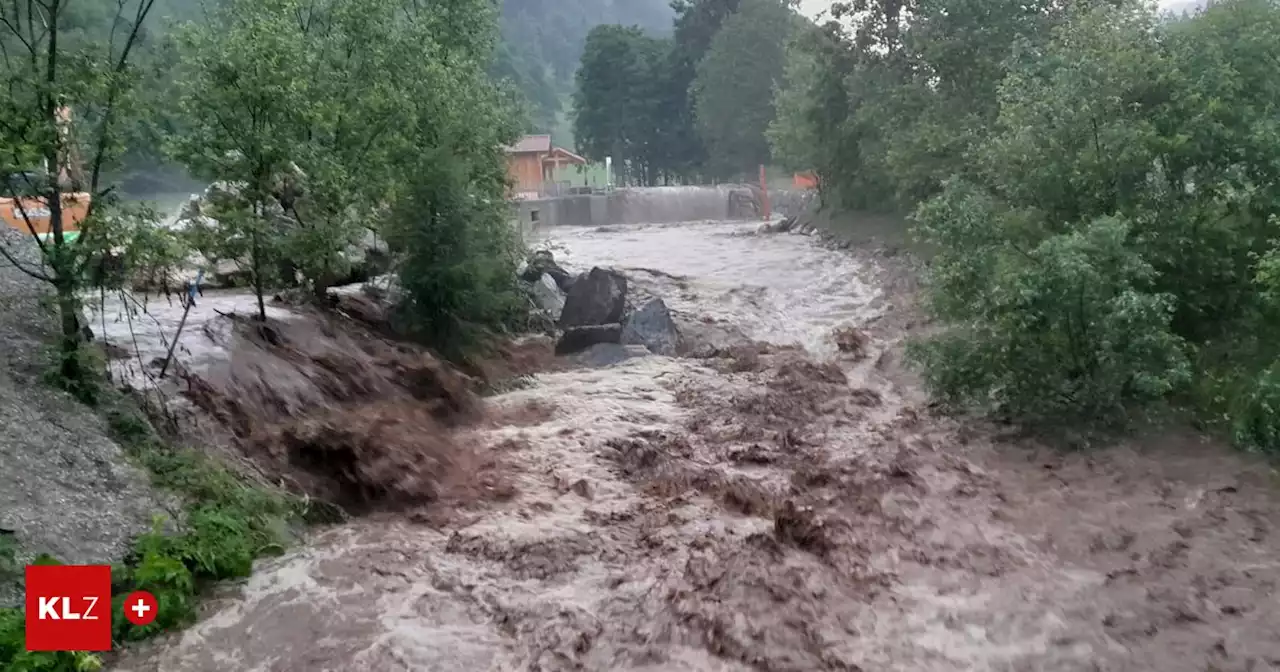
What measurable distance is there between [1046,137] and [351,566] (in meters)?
10.2

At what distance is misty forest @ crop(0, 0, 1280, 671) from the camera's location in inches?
375

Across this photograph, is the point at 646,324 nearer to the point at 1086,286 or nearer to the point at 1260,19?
the point at 1086,286

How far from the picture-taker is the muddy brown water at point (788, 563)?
7.48m

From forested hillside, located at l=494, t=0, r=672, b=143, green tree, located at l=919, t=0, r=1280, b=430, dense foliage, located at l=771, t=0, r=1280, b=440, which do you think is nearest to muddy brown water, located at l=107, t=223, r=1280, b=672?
dense foliage, located at l=771, t=0, r=1280, b=440

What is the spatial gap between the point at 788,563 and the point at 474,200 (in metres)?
10.6

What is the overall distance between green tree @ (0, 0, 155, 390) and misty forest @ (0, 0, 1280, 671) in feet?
0.09

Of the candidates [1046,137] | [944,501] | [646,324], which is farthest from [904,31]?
[944,501]

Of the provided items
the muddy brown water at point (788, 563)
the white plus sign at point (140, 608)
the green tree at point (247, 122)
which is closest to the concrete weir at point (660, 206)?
the green tree at point (247, 122)

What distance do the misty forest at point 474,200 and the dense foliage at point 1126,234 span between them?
0.13 feet

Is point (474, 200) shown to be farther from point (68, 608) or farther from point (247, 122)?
point (68, 608)

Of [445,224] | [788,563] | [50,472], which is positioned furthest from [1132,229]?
[50,472]

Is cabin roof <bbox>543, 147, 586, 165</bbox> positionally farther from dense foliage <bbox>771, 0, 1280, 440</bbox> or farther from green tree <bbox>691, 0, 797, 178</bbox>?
dense foliage <bbox>771, 0, 1280, 440</bbox>

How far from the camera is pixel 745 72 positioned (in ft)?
182

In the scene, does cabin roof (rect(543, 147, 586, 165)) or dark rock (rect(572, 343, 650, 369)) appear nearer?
dark rock (rect(572, 343, 650, 369))
